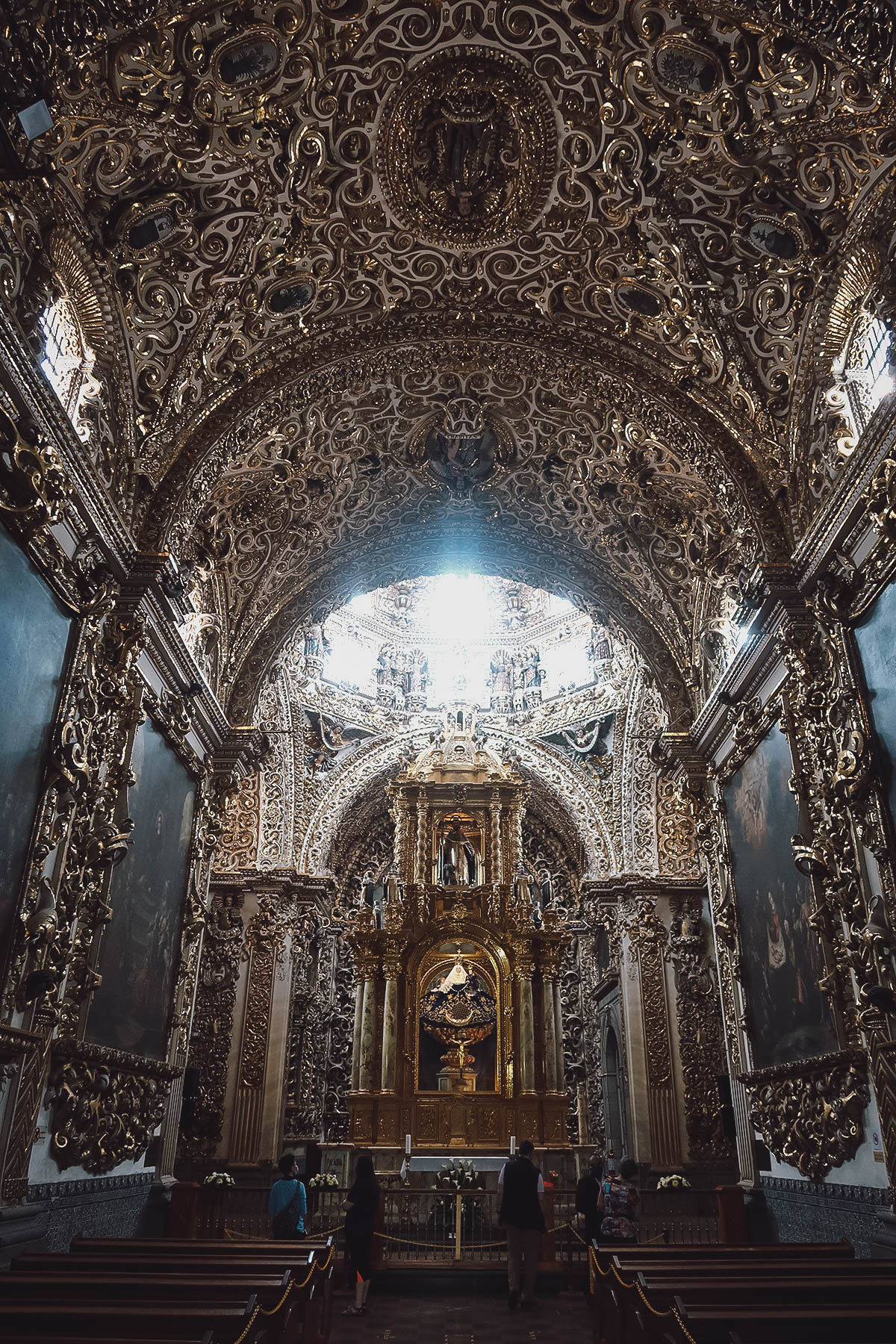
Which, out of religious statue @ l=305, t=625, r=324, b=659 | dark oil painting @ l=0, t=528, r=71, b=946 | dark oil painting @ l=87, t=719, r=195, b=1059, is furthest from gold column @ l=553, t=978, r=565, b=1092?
dark oil painting @ l=0, t=528, r=71, b=946

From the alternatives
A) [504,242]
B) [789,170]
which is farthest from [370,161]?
[789,170]

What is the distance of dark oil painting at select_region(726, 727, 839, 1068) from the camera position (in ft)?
29.5

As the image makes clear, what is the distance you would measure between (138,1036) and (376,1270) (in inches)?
162

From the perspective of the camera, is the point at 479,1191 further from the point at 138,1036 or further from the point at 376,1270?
the point at 138,1036

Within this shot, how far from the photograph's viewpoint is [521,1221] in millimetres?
9258

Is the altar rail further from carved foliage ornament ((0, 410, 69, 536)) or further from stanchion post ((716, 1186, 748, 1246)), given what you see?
carved foliage ornament ((0, 410, 69, 536))

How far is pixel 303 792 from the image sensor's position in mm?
20469

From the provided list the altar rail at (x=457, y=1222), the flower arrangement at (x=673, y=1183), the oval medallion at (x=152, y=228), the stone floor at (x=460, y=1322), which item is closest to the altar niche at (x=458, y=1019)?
the altar rail at (x=457, y=1222)

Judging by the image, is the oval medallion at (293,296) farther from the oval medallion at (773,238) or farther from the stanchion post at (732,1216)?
the stanchion post at (732,1216)

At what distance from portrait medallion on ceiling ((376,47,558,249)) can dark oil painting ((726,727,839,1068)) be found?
6594mm

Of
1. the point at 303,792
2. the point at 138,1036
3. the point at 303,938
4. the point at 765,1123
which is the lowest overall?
the point at 765,1123

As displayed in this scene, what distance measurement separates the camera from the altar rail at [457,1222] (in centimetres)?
1145

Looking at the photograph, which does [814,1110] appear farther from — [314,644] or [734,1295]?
[314,644]

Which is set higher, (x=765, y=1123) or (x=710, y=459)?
(x=710, y=459)
